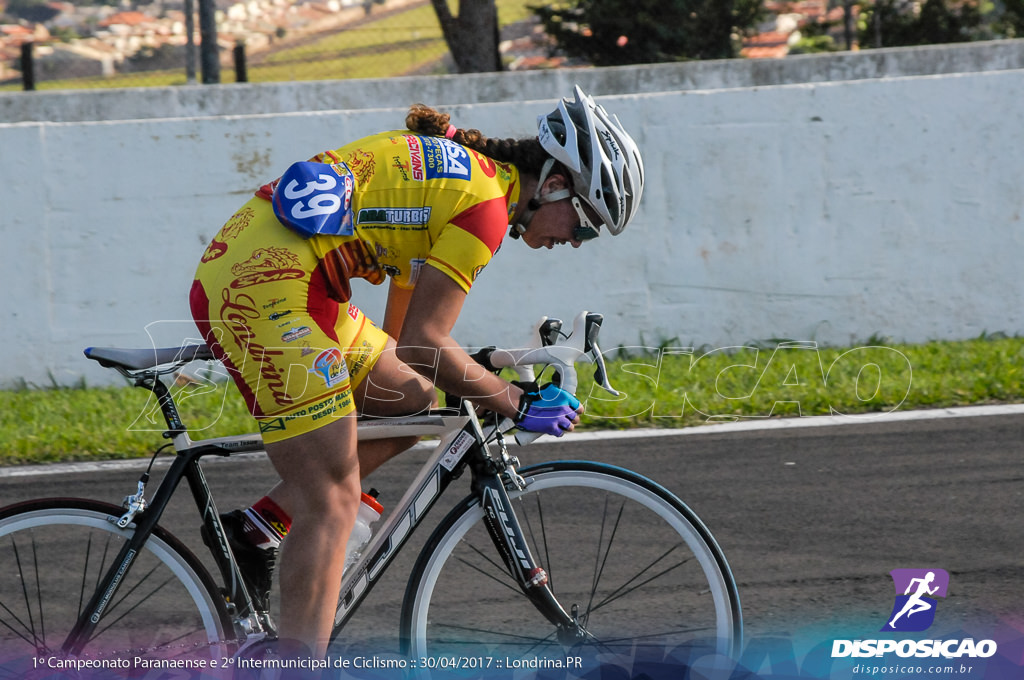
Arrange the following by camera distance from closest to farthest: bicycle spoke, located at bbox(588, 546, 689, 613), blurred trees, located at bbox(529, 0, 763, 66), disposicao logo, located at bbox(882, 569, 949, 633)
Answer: bicycle spoke, located at bbox(588, 546, 689, 613) < disposicao logo, located at bbox(882, 569, 949, 633) < blurred trees, located at bbox(529, 0, 763, 66)

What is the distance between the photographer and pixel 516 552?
3.04m

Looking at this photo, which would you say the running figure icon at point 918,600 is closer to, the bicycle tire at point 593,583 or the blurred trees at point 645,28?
the bicycle tire at point 593,583

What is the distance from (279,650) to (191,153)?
4.92 m

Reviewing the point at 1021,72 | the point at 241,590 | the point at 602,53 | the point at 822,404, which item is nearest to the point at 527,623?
the point at 241,590

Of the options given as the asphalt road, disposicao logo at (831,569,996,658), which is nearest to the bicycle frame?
the asphalt road

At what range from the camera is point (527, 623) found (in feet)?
10.6

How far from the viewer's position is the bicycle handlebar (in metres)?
2.90

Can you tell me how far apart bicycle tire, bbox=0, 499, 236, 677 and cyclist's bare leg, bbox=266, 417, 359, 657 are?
24 cm

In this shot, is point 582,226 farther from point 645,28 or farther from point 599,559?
point 645,28

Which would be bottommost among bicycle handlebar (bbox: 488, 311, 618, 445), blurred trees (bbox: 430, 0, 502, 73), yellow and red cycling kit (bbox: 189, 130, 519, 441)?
bicycle handlebar (bbox: 488, 311, 618, 445)

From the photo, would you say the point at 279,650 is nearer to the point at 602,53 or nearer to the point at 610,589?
the point at 610,589

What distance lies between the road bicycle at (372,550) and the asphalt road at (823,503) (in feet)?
2.61

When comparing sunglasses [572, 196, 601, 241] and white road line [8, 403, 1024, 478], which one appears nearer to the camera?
sunglasses [572, 196, 601, 241]

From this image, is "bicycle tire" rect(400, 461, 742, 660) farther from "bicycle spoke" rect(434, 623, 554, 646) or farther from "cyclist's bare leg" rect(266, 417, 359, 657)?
"cyclist's bare leg" rect(266, 417, 359, 657)
